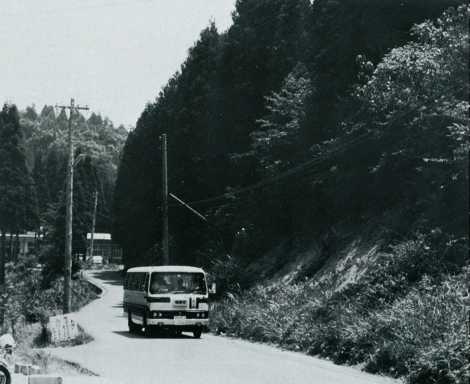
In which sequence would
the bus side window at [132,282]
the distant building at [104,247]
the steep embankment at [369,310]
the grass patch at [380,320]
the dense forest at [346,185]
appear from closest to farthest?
the grass patch at [380,320] < the steep embankment at [369,310] < the dense forest at [346,185] < the bus side window at [132,282] < the distant building at [104,247]

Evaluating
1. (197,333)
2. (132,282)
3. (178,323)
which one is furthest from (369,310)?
(132,282)

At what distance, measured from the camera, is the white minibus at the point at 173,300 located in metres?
26.2

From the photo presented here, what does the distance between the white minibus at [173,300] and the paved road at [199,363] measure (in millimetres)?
539

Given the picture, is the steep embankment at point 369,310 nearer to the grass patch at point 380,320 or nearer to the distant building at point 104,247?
the grass patch at point 380,320

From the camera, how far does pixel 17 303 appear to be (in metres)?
59.9

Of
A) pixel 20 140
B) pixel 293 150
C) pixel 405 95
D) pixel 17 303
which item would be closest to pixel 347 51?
pixel 293 150

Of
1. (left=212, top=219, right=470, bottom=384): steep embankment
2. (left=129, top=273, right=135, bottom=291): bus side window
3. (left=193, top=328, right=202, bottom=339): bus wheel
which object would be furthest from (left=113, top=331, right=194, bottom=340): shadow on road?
(left=212, top=219, right=470, bottom=384): steep embankment

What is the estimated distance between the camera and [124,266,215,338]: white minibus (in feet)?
86.0

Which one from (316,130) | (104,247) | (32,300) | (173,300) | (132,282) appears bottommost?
(32,300)

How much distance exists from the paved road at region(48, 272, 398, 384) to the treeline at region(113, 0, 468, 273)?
588 cm

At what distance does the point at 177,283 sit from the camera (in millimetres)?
26875

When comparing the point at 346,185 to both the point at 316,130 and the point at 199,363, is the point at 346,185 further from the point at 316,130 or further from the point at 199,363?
the point at 199,363

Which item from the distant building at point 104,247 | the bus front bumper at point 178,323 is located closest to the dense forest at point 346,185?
the bus front bumper at point 178,323

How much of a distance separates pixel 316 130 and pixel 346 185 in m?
5.83
